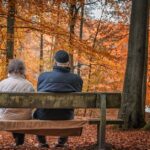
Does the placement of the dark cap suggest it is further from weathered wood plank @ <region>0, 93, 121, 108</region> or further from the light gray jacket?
the light gray jacket

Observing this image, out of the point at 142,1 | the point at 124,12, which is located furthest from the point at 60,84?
the point at 124,12

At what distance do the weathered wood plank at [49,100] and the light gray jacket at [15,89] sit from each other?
0.56 metres

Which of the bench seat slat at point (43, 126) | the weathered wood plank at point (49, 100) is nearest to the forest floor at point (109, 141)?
the bench seat slat at point (43, 126)

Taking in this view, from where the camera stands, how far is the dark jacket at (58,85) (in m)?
7.11

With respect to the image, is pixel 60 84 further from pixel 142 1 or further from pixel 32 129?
pixel 142 1

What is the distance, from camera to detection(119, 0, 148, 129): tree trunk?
1248cm

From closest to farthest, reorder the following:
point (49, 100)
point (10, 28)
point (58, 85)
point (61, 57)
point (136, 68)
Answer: point (49, 100) < point (58, 85) < point (61, 57) < point (136, 68) < point (10, 28)

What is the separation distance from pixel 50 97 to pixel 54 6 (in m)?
12.3

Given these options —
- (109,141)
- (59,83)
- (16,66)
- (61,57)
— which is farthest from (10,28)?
(59,83)

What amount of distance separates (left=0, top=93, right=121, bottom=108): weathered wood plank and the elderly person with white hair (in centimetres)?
56

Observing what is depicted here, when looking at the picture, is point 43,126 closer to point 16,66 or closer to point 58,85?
point 58,85

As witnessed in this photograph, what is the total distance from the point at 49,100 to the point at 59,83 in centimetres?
38

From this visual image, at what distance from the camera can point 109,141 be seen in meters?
9.52

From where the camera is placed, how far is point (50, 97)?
22.6 feet
